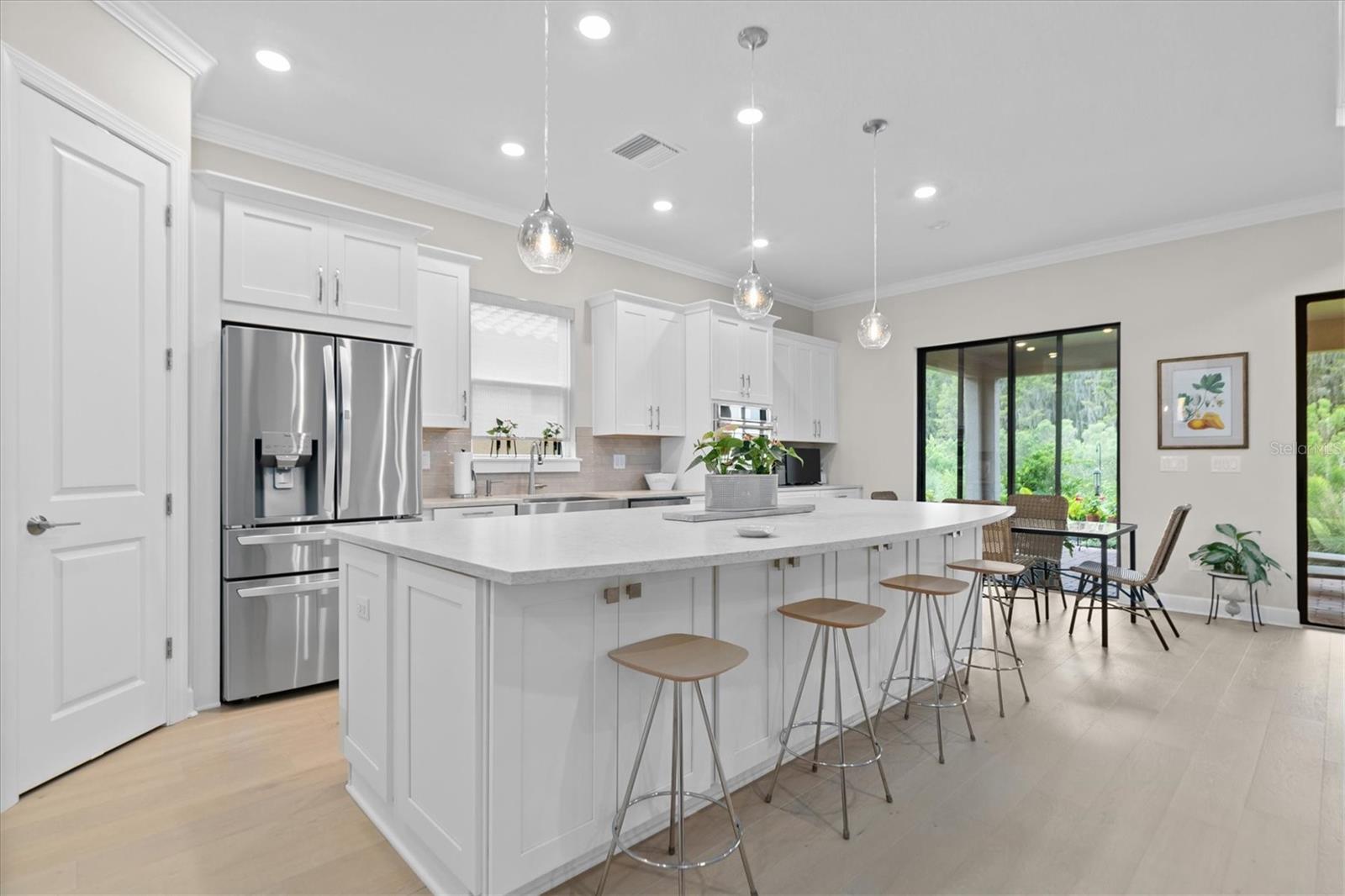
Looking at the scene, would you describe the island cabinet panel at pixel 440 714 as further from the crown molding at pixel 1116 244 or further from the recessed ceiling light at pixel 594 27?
the crown molding at pixel 1116 244

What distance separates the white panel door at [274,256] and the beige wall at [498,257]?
0.57m

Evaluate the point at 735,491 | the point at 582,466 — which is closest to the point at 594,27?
the point at 735,491

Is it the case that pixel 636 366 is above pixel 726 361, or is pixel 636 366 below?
below

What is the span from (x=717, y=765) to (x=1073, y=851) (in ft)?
3.83

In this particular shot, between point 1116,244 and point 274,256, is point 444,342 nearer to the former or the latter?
point 274,256

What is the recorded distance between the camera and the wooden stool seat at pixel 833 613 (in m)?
2.09

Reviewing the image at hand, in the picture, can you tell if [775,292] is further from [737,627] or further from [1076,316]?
[737,627]

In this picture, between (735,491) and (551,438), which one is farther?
(551,438)

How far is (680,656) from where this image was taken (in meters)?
1.72

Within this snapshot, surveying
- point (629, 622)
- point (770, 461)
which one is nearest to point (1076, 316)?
point (770, 461)

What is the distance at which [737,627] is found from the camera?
2223 mm

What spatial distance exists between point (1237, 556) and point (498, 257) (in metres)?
5.71

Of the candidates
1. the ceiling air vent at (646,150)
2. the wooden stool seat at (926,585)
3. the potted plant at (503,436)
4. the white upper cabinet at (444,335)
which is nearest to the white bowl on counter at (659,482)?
the potted plant at (503,436)

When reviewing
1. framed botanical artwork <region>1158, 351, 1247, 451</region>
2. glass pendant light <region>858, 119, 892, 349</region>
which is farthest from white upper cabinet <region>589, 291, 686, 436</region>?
framed botanical artwork <region>1158, 351, 1247, 451</region>
